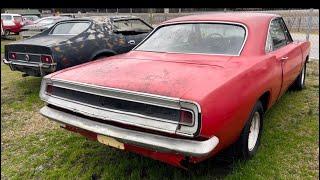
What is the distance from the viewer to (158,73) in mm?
2986

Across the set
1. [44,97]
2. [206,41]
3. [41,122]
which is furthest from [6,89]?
[206,41]

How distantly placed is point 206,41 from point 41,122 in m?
2.57

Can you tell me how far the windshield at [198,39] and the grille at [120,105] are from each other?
3.88 feet

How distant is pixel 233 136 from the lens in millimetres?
2848

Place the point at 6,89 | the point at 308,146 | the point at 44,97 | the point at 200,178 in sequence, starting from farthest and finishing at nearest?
the point at 6,89 → the point at 308,146 → the point at 44,97 → the point at 200,178

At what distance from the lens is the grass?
3.23m

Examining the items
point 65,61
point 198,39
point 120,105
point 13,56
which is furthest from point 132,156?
point 13,56

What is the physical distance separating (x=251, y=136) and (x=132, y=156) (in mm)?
1235

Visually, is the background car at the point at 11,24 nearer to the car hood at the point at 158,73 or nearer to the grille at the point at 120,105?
the car hood at the point at 158,73

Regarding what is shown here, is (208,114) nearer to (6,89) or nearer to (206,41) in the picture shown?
(206,41)

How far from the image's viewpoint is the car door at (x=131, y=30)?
6.80 m

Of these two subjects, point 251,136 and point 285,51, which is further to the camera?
point 285,51

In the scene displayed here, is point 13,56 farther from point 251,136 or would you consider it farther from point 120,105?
point 251,136

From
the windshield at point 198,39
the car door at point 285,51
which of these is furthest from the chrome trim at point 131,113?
the car door at point 285,51
